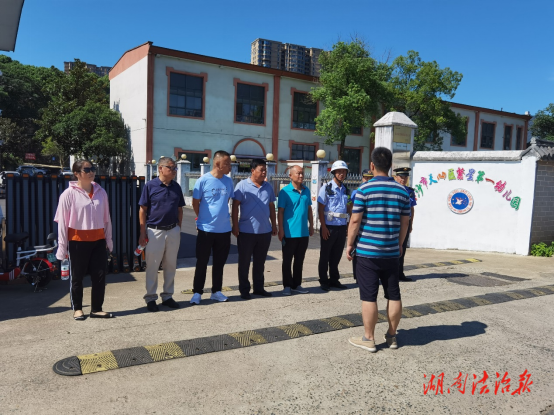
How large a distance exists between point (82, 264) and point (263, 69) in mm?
24958

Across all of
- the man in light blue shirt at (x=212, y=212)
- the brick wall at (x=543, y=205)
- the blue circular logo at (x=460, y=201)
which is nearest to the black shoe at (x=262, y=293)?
the man in light blue shirt at (x=212, y=212)

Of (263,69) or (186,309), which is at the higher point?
(263,69)

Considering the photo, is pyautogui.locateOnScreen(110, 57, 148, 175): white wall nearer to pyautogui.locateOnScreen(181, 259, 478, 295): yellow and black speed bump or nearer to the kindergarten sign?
the kindergarten sign

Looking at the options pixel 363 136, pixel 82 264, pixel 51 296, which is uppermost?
pixel 363 136

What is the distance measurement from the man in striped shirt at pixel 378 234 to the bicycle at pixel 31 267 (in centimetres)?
413

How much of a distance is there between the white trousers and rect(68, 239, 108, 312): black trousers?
1.68 feet

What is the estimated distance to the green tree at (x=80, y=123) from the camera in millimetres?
25562

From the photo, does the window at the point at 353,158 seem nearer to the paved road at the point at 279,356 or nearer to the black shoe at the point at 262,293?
the paved road at the point at 279,356

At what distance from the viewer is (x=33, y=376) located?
3428mm

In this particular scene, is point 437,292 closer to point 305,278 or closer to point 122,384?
point 305,278

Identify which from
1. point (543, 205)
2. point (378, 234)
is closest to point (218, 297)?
point (378, 234)

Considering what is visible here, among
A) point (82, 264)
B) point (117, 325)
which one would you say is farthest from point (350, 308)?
point (82, 264)

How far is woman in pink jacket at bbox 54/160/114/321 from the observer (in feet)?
15.3

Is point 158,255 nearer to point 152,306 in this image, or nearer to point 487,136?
point 152,306
